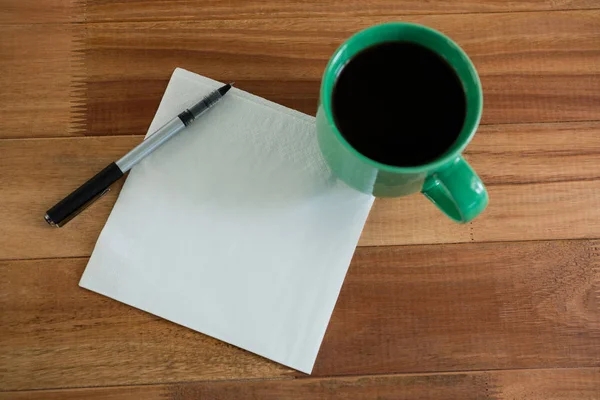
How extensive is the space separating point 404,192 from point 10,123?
0.35 m

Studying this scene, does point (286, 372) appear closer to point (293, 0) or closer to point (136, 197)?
point (136, 197)

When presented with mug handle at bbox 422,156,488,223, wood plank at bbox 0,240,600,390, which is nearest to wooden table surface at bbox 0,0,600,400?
wood plank at bbox 0,240,600,390

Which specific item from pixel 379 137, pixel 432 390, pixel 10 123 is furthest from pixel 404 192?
pixel 10 123

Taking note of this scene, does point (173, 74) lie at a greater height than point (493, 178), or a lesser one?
greater

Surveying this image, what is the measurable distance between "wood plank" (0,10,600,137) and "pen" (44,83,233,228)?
0.03 metres

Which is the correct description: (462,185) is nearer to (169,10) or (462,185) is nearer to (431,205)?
(431,205)

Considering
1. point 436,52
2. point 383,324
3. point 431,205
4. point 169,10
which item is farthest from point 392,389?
point 169,10

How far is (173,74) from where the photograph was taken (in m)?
0.55

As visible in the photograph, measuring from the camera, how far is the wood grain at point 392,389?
1.64 ft

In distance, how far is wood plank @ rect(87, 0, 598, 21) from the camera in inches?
21.9

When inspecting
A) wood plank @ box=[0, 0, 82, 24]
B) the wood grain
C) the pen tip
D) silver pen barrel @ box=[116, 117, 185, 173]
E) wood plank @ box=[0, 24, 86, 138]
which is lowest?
the wood grain

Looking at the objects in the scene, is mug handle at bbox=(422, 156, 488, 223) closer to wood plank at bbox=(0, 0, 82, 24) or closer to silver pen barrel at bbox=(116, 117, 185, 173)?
silver pen barrel at bbox=(116, 117, 185, 173)

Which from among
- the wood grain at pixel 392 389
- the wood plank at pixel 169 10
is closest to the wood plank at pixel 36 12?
the wood plank at pixel 169 10

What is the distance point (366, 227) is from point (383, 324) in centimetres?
8
